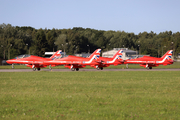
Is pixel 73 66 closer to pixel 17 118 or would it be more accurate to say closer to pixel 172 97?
pixel 172 97

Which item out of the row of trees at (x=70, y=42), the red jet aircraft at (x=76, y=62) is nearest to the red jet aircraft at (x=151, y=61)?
the red jet aircraft at (x=76, y=62)

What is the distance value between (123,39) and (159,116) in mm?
130352

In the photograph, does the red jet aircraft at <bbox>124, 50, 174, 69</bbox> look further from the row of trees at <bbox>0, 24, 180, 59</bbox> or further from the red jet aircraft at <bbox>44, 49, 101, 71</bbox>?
the row of trees at <bbox>0, 24, 180, 59</bbox>

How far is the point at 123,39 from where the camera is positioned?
451ft

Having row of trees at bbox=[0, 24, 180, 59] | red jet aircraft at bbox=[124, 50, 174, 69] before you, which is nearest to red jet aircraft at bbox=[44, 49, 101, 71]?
red jet aircraft at bbox=[124, 50, 174, 69]

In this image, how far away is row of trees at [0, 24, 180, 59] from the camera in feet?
335

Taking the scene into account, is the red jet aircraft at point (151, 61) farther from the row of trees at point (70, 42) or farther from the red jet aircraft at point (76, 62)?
the row of trees at point (70, 42)

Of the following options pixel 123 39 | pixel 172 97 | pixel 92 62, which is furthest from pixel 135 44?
pixel 172 97

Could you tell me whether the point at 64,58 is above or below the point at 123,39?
below

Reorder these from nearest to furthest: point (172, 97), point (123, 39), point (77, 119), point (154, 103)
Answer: point (77, 119) < point (154, 103) < point (172, 97) < point (123, 39)

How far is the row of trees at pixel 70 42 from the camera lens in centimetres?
10206

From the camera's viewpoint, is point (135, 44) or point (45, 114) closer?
point (45, 114)

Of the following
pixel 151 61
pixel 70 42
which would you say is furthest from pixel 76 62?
pixel 70 42

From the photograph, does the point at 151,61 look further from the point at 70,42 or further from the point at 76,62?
the point at 70,42
